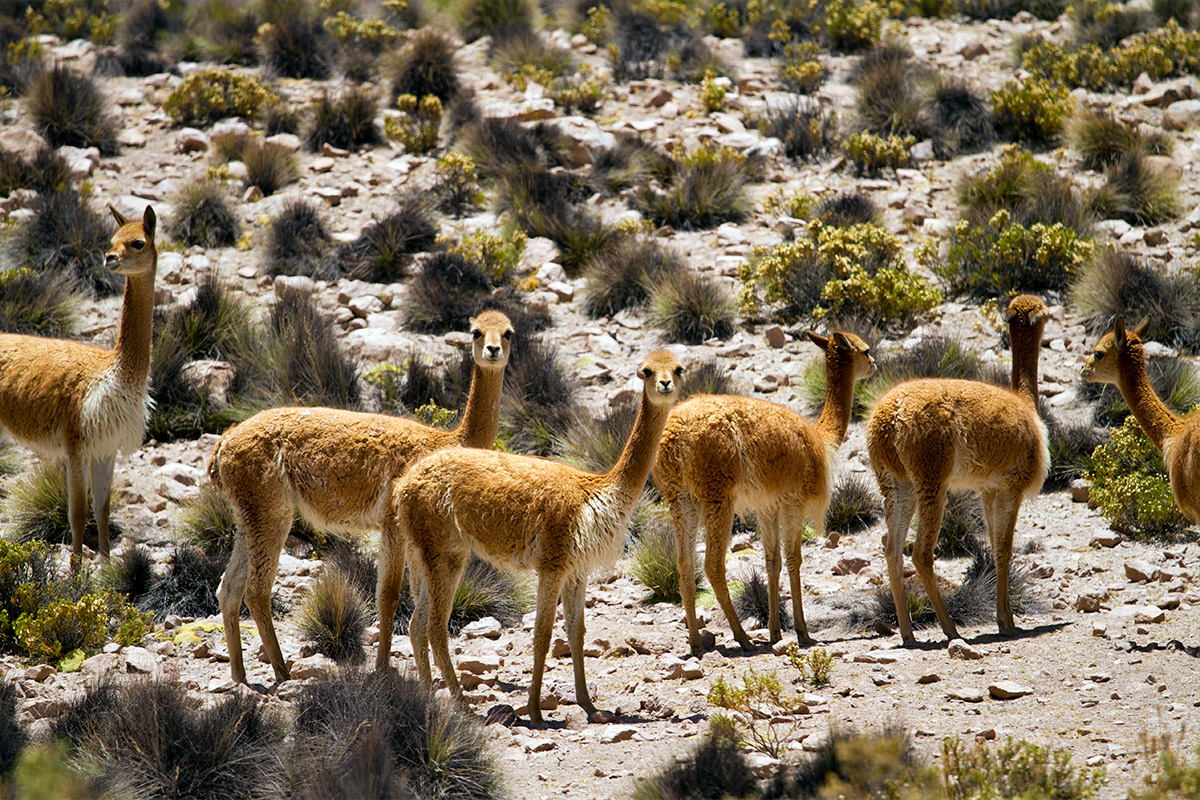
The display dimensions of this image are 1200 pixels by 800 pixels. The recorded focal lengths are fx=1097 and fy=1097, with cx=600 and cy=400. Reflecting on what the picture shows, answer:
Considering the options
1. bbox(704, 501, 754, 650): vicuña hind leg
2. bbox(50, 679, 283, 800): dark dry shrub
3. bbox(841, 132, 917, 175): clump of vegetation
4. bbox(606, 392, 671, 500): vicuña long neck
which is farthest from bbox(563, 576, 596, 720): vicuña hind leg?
bbox(841, 132, 917, 175): clump of vegetation

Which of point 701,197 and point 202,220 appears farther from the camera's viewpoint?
point 701,197

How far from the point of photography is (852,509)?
32.8 ft

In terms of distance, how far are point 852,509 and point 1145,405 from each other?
9.27ft

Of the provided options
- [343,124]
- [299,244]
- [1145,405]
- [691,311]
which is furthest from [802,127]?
[1145,405]

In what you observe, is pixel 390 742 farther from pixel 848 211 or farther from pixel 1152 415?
pixel 848 211

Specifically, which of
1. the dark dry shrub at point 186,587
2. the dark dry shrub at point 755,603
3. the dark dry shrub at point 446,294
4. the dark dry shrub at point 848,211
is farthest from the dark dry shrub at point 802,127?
the dark dry shrub at point 186,587

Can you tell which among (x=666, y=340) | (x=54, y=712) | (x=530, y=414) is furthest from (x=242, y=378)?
(x=54, y=712)

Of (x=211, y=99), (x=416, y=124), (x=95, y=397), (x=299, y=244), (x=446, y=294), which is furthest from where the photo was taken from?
(x=211, y=99)

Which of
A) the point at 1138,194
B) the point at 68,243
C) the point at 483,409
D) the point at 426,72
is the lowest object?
the point at 68,243

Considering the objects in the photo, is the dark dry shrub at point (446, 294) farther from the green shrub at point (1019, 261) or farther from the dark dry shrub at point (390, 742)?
the dark dry shrub at point (390, 742)

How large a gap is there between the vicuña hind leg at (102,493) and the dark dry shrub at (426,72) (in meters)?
11.8

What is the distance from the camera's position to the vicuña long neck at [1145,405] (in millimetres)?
7801

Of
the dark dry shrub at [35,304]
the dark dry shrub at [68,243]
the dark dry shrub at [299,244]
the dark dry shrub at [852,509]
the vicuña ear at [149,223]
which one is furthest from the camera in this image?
the dark dry shrub at [299,244]

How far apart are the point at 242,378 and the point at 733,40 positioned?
1385cm
